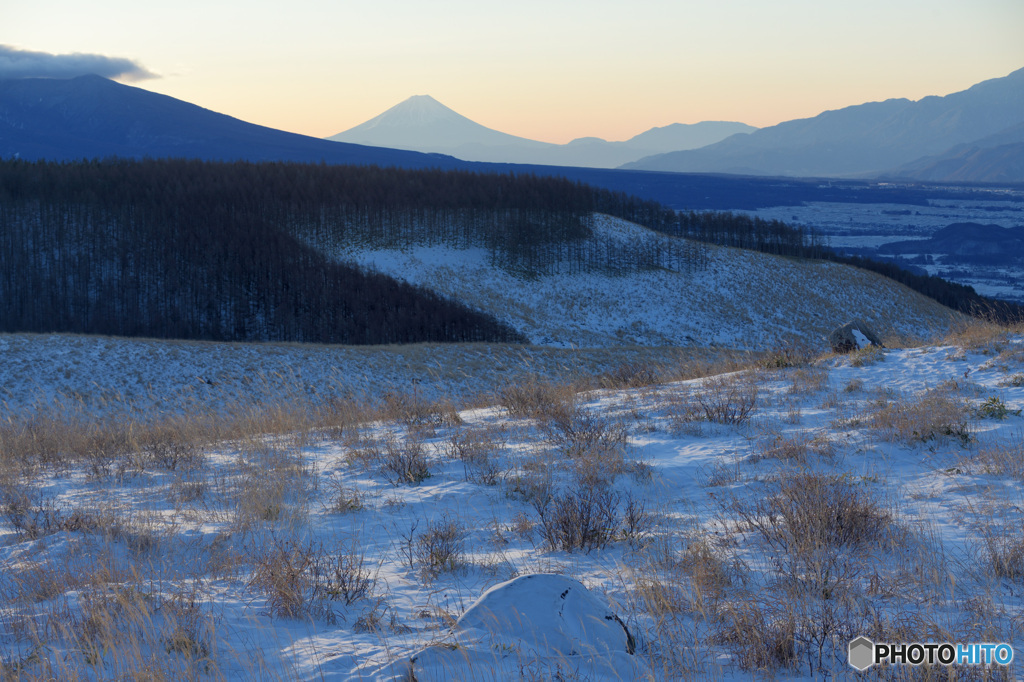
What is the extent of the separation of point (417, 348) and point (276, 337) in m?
30.9

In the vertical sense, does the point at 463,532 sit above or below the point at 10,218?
below

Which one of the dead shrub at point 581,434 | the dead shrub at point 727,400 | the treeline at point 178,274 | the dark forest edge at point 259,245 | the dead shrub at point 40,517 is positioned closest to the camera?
the dead shrub at point 40,517

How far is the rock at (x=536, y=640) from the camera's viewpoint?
9.42ft

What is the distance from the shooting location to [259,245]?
6194 centimetres

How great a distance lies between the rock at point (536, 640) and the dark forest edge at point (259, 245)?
1844 inches

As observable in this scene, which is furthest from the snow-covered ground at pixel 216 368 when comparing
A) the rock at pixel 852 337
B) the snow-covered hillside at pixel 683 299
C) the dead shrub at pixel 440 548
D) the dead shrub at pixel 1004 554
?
the snow-covered hillside at pixel 683 299

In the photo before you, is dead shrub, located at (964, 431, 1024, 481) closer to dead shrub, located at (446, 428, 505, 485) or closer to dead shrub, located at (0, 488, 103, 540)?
dead shrub, located at (446, 428, 505, 485)

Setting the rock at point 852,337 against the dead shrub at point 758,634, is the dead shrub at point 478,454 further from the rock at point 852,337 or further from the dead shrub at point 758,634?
the rock at point 852,337

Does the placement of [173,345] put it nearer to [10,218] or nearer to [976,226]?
[10,218]

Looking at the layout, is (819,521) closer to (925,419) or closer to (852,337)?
(925,419)

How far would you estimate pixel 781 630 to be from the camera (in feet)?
10.0

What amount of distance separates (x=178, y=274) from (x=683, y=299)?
51.9 meters

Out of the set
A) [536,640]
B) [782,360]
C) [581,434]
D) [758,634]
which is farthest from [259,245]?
[758,634]

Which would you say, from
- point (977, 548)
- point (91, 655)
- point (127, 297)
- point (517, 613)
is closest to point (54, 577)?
point (91, 655)
